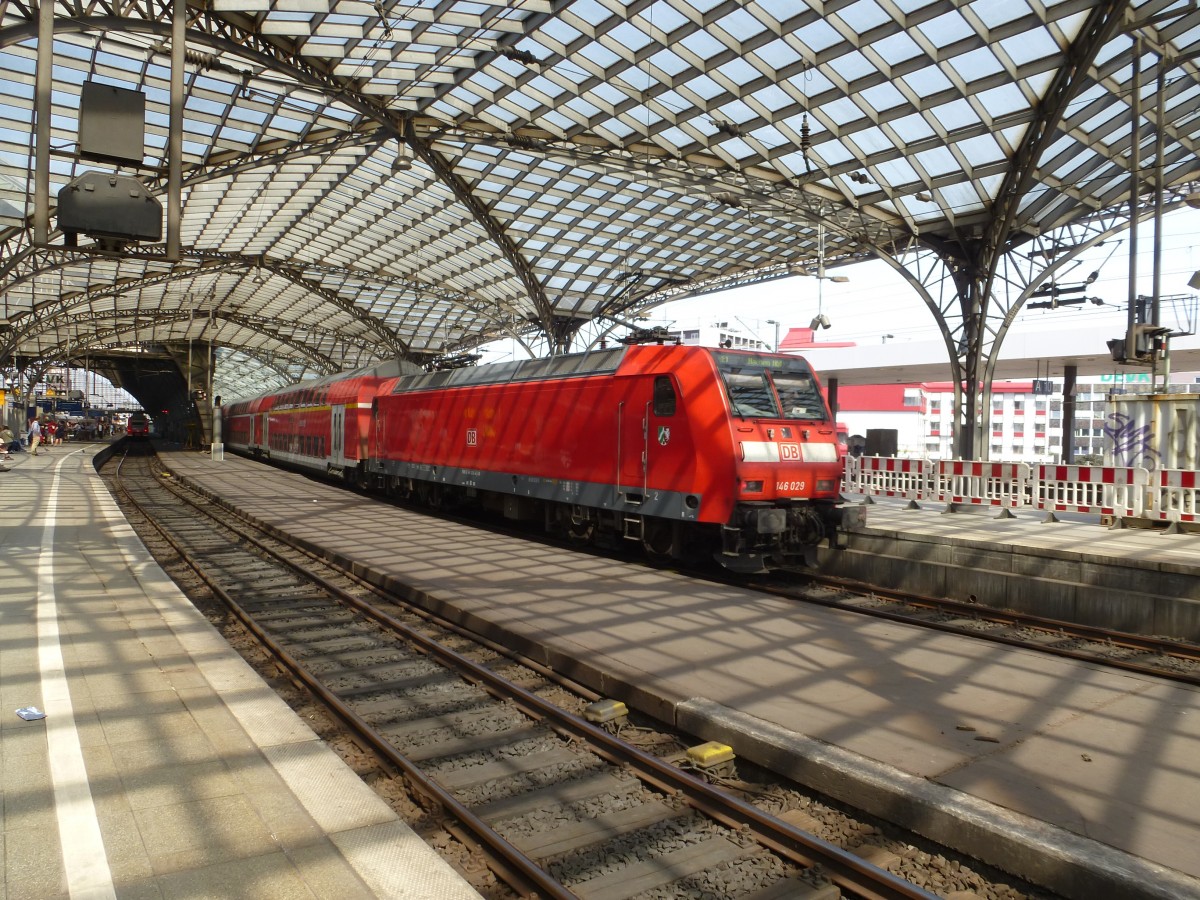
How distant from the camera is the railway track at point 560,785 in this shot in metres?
4.26

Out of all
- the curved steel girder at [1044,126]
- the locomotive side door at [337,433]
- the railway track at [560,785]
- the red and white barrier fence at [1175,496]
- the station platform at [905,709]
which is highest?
the curved steel girder at [1044,126]

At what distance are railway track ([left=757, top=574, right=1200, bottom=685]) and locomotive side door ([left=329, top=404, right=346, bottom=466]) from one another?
18131 millimetres

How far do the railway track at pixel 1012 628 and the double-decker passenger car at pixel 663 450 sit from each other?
831 millimetres

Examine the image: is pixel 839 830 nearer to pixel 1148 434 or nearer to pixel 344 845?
pixel 344 845

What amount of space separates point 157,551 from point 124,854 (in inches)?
507

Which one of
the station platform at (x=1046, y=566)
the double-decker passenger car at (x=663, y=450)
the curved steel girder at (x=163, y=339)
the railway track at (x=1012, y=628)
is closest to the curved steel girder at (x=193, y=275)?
the curved steel girder at (x=163, y=339)

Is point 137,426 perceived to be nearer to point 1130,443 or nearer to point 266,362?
point 266,362

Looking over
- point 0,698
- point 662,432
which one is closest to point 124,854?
point 0,698

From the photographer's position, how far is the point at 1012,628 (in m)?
10.0

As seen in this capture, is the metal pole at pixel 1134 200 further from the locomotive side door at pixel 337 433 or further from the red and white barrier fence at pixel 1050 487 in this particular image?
the locomotive side door at pixel 337 433

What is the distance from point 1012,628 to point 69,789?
31.8 ft

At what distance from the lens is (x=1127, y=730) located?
6020 millimetres

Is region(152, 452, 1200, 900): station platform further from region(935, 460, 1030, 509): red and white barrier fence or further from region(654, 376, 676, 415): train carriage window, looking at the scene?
region(935, 460, 1030, 509): red and white barrier fence

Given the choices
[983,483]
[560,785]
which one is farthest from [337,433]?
[560,785]
